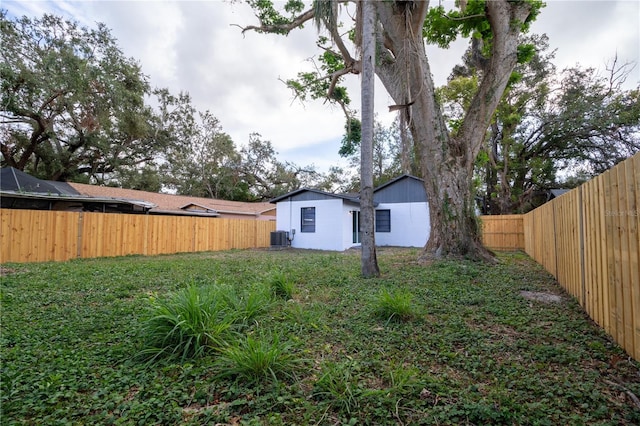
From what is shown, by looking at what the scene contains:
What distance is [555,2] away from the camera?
8773 millimetres

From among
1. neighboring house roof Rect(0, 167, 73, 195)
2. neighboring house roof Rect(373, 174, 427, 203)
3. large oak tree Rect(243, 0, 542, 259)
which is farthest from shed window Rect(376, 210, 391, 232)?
neighboring house roof Rect(0, 167, 73, 195)

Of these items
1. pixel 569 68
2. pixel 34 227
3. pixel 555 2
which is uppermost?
pixel 569 68

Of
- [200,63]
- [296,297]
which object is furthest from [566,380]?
[200,63]

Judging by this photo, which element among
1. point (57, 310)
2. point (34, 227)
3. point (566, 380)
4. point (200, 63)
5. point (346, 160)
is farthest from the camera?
point (346, 160)

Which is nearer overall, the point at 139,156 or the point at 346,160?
the point at 139,156

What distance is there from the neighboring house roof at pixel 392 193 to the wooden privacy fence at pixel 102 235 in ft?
10.4

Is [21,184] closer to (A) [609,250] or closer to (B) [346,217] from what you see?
(B) [346,217]

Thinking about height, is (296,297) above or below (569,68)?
below

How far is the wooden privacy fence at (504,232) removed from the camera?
12.9 m

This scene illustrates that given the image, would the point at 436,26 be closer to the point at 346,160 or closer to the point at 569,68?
the point at 569,68

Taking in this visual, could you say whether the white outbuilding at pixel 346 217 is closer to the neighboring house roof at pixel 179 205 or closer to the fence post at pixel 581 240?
the neighboring house roof at pixel 179 205

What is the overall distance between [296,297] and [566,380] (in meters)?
3.01

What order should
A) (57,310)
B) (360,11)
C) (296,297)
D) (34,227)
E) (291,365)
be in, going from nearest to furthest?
(291,365)
(57,310)
(296,297)
(360,11)
(34,227)

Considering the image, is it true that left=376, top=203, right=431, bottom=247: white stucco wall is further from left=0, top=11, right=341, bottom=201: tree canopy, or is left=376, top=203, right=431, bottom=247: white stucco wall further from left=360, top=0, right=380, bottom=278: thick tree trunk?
left=0, top=11, right=341, bottom=201: tree canopy
